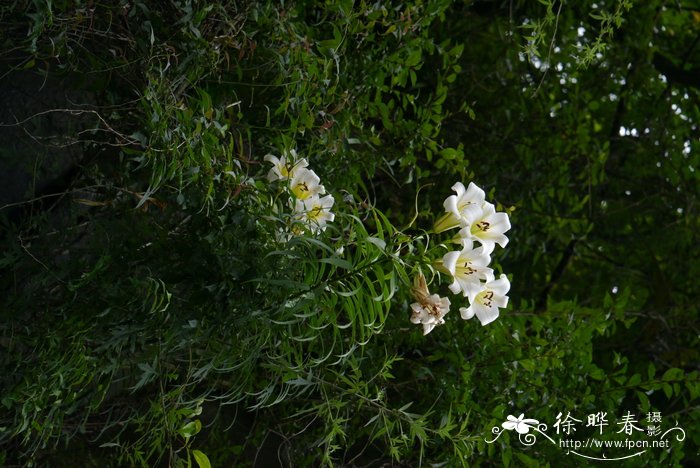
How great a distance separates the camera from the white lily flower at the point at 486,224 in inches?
46.9

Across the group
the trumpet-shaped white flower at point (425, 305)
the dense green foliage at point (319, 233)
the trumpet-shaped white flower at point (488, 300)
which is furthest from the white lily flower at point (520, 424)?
the trumpet-shaped white flower at point (425, 305)

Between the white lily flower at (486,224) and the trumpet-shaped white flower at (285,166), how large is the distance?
25 cm

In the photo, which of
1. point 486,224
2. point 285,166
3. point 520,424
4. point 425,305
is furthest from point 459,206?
point 520,424

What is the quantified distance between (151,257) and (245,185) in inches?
6.6

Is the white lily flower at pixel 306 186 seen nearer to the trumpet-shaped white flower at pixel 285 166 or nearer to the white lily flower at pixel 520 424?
the trumpet-shaped white flower at pixel 285 166

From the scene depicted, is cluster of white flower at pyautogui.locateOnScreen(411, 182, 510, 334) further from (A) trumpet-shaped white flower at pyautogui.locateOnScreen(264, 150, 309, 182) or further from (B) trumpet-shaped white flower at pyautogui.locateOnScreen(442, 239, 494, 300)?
(A) trumpet-shaped white flower at pyautogui.locateOnScreen(264, 150, 309, 182)

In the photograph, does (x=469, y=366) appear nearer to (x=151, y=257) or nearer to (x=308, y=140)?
(x=308, y=140)

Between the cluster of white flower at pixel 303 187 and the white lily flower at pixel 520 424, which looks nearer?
the cluster of white flower at pixel 303 187

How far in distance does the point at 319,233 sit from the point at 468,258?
0.22 m

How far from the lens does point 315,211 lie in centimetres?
124

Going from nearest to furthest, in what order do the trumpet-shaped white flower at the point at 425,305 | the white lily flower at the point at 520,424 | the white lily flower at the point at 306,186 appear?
1. the trumpet-shaped white flower at the point at 425,305
2. the white lily flower at the point at 306,186
3. the white lily flower at the point at 520,424

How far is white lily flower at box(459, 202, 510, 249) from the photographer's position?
46.9 inches

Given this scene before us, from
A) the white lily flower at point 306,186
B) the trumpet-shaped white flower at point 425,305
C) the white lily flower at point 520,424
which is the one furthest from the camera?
the white lily flower at point 520,424

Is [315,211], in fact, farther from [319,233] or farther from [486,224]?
[486,224]
